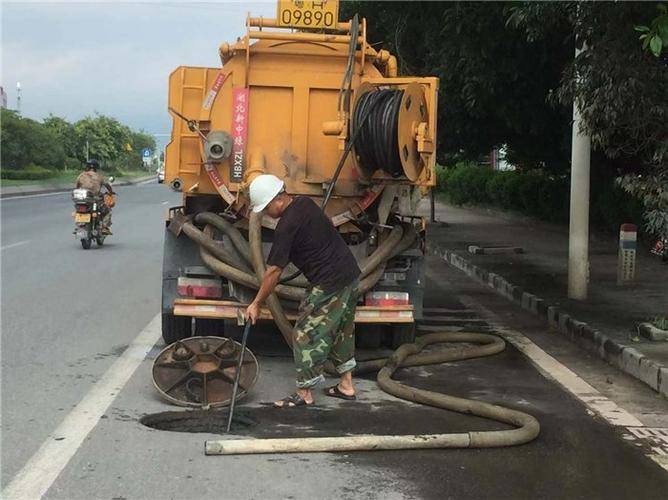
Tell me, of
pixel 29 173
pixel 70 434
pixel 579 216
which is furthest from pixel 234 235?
pixel 29 173

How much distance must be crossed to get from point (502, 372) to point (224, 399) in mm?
2551

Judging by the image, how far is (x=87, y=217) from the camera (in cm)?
1498

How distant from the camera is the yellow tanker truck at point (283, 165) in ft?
22.2

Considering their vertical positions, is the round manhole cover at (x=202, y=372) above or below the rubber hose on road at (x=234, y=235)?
below

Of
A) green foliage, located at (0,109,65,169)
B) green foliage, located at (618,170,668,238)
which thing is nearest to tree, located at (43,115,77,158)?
green foliage, located at (0,109,65,169)

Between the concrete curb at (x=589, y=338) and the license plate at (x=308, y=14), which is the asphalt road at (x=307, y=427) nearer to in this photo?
the concrete curb at (x=589, y=338)

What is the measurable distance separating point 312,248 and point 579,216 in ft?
16.2

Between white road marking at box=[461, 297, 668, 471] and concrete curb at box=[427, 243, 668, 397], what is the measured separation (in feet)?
1.56

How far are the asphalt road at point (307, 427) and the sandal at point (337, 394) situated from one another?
8 centimetres

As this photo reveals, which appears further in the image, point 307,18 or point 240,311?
point 307,18

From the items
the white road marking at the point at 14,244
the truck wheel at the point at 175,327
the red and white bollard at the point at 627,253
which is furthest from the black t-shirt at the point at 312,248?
the white road marking at the point at 14,244

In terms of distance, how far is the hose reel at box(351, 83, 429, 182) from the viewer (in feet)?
20.4

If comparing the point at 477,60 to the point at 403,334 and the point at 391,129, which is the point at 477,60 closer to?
the point at 403,334

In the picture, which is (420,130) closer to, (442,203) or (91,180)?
(91,180)
